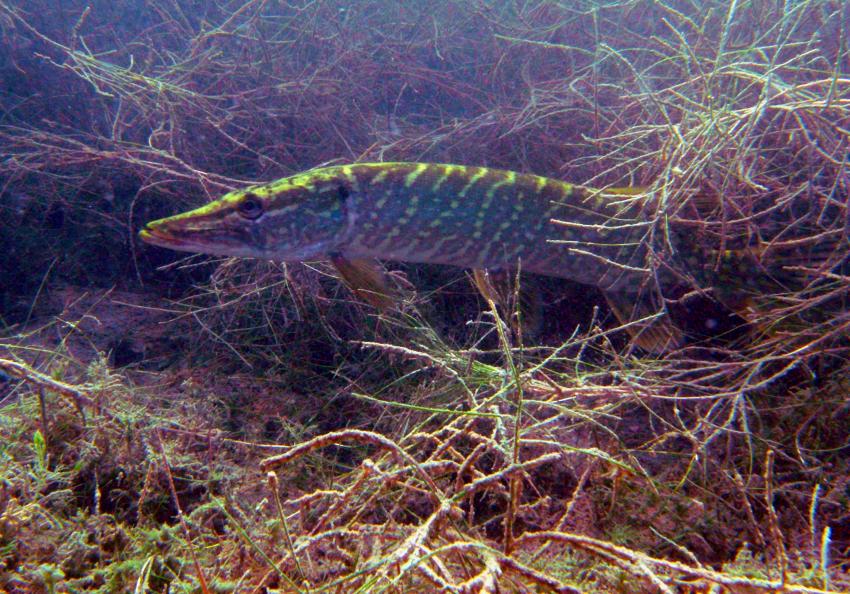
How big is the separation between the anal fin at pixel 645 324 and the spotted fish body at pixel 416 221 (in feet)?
0.58

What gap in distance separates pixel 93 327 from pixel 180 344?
104 cm

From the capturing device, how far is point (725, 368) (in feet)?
9.62

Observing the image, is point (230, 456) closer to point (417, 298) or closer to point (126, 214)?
point (417, 298)

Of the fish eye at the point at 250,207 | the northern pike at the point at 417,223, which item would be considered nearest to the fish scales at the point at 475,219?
the northern pike at the point at 417,223

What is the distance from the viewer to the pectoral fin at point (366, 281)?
321 centimetres

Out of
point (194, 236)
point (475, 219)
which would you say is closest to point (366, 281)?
point (475, 219)

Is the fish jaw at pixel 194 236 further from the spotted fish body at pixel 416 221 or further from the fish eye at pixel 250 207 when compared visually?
the fish eye at pixel 250 207

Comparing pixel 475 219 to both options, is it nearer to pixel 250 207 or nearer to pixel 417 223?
pixel 417 223

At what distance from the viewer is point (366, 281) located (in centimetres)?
330

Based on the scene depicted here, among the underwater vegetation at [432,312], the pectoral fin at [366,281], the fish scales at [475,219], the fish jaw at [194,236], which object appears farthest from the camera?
A: the fish scales at [475,219]

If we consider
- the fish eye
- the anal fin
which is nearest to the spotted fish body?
the fish eye

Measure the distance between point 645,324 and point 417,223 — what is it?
1.83m

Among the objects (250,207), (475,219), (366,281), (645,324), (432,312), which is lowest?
(432,312)

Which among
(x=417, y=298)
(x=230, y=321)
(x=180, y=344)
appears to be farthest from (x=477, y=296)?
(x=180, y=344)
